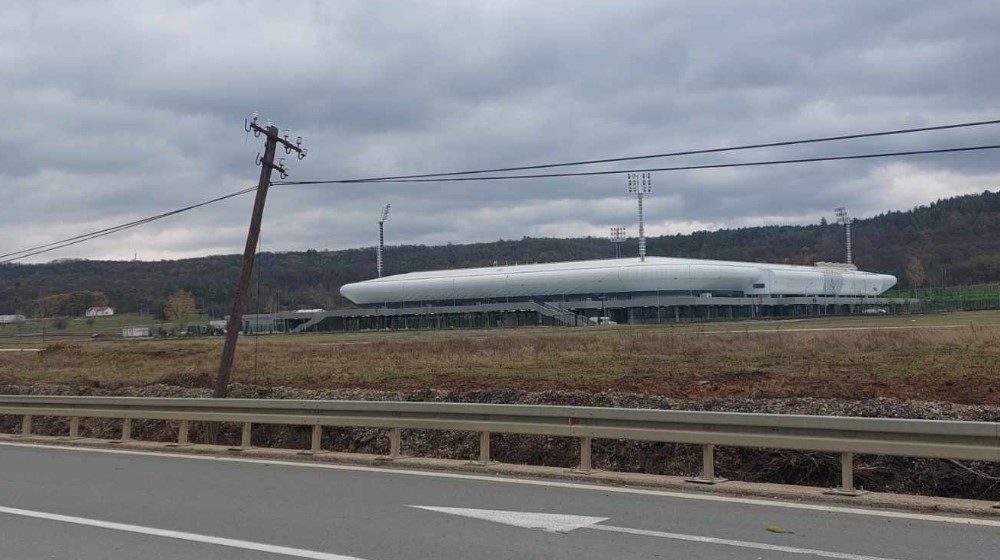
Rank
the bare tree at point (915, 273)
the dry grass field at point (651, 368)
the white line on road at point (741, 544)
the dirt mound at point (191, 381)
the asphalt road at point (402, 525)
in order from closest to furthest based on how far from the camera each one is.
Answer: the white line on road at point (741, 544) → the asphalt road at point (402, 525) → the dry grass field at point (651, 368) → the dirt mound at point (191, 381) → the bare tree at point (915, 273)

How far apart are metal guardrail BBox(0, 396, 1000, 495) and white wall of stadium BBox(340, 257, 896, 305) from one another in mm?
96064

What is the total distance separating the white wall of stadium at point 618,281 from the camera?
360 feet

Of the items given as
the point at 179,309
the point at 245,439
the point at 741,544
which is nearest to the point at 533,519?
the point at 741,544

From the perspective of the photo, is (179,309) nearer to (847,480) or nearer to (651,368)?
(651,368)

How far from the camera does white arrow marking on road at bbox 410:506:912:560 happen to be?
7336mm

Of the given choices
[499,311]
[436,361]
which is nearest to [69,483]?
[436,361]

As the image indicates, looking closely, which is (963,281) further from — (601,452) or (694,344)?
(601,452)

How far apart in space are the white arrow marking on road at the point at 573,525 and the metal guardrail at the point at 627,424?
231cm

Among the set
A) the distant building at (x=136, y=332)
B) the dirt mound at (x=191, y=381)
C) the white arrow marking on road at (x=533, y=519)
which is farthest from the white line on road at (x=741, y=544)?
the distant building at (x=136, y=332)

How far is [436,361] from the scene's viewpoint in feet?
105

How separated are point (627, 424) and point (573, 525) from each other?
290 centimetres

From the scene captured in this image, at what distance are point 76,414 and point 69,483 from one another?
5965 millimetres

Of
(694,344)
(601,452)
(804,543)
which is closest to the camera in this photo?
(804,543)

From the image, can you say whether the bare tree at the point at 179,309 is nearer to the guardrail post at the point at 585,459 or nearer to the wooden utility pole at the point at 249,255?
the wooden utility pole at the point at 249,255
